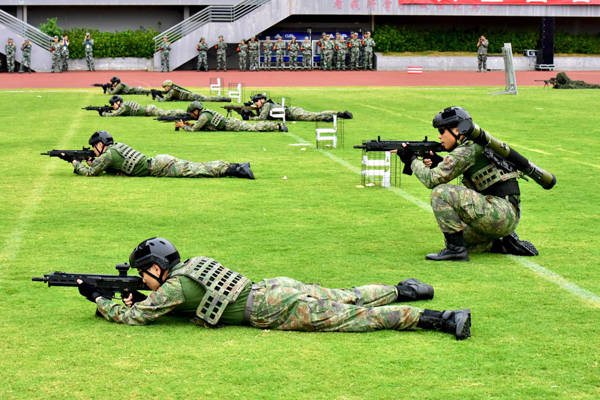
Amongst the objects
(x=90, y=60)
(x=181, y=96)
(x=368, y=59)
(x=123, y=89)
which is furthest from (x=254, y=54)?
(x=181, y=96)

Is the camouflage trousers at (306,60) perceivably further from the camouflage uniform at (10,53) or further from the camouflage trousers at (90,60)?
the camouflage uniform at (10,53)

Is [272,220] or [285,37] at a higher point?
[285,37]

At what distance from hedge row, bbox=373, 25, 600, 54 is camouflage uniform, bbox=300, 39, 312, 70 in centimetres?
471

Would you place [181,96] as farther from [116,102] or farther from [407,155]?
[407,155]

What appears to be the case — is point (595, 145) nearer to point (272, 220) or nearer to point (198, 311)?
point (272, 220)

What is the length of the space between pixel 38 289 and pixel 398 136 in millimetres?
14384

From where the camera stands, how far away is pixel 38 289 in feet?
28.9

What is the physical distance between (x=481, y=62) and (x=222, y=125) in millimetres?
40050

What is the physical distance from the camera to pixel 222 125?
23.8 m

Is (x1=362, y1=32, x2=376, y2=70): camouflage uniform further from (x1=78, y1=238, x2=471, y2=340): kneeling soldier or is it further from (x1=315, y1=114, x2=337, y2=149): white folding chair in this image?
(x1=78, y1=238, x2=471, y2=340): kneeling soldier

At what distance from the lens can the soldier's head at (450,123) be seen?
9.55m

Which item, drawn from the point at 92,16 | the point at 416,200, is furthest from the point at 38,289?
the point at 92,16

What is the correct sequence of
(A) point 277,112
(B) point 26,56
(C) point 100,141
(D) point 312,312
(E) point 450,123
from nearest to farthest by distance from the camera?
(D) point 312,312
(E) point 450,123
(C) point 100,141
(A) point 277,112
(B) point 26,56

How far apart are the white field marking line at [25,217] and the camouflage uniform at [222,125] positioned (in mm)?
6028
